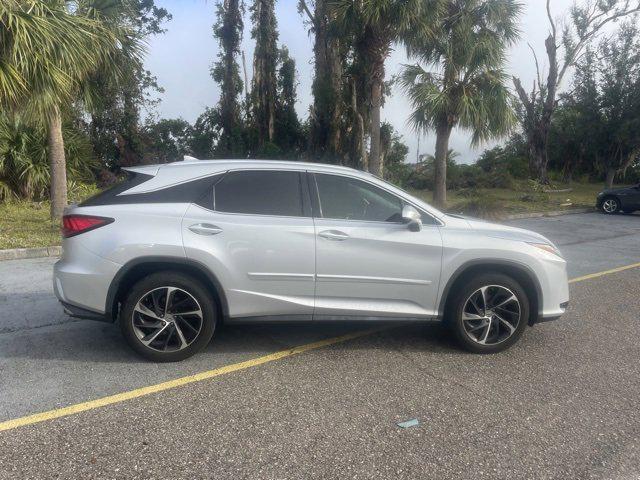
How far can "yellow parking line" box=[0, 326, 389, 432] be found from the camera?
3.60 metres

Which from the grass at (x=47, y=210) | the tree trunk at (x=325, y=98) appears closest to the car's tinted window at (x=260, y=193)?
the grass at (x=47, y=210)

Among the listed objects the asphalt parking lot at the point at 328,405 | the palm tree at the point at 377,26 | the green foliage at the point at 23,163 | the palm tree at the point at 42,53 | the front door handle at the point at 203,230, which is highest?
the palm tree at the point at 377,26

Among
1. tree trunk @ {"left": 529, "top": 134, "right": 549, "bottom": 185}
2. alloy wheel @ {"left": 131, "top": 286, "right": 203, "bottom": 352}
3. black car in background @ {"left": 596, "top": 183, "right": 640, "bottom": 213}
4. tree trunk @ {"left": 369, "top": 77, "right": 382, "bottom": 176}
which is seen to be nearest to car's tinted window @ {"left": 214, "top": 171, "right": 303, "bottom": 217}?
alloy wheel @ {"left": 131, "top": 286, "right": 203, "bottom": 352}

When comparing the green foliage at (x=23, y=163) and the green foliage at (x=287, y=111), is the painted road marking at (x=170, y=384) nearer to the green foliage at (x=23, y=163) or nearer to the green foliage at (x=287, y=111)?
the green foliage at (x=23, y=163)

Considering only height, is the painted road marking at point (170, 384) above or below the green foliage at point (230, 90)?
below

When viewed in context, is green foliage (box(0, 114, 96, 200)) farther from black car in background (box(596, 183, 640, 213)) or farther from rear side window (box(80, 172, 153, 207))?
black car in background (box(596, 183, 640, 213))

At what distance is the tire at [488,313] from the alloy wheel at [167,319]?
222 cm

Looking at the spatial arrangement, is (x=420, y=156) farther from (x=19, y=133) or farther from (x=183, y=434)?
(x=183, y=434)

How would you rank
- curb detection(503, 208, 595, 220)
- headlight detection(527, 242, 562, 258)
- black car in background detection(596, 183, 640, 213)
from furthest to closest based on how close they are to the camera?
black car in background detection(596, 183, 640, 213)
curb detection(503, 208, 595, 220)
headlight detection(527, 242, 562, 258)

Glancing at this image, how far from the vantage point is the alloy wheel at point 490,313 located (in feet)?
16.0

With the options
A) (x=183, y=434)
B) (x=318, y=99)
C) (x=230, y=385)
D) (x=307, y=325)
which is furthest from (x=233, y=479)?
(x=318, y=99)

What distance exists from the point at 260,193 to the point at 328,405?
1.87 metres

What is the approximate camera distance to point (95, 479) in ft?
9.72

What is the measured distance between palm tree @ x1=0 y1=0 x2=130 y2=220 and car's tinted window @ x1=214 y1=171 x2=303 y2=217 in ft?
19.9
